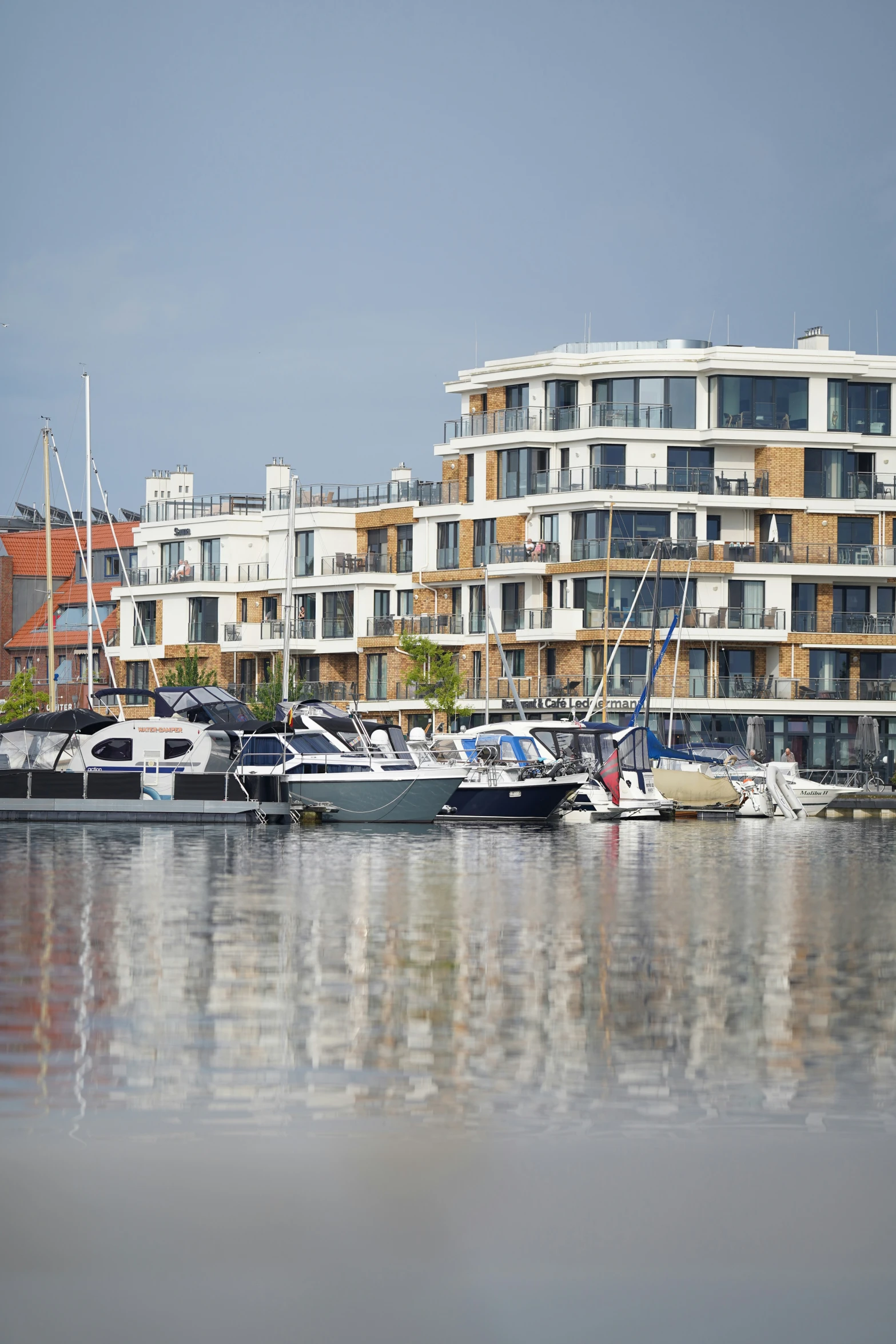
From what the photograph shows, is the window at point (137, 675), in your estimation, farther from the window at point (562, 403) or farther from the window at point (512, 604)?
the window at point (562, 403)

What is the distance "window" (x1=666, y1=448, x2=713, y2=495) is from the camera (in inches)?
3260

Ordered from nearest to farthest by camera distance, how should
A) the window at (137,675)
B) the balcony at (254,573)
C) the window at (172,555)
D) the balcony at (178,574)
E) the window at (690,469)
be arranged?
the window at (690,469) < the balcony at (254,573) < the balcony at (178,574) < the window at (172,555) < the window at (137,675)

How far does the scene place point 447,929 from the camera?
20406 mm

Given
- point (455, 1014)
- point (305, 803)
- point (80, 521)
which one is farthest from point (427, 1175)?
point (80, 521)

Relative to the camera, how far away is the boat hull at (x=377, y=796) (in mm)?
49750

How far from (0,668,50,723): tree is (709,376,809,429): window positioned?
115ft

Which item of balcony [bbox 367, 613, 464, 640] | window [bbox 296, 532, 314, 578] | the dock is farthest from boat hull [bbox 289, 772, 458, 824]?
window [bbox 296, 532, 314, 578]

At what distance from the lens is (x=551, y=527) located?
84000 millimetres

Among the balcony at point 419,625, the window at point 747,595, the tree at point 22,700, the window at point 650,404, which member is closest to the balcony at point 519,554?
the balcony at point 419,625

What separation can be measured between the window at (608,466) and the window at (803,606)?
921cm

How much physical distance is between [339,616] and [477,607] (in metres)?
8.45

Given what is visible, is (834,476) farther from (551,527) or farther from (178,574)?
(178,574)

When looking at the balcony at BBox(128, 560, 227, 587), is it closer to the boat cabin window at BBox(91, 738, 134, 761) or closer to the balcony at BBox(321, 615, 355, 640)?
the balcony at BBox(321, 615, 355, 640)

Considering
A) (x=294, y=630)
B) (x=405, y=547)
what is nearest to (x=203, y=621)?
(x=294, y=630)
